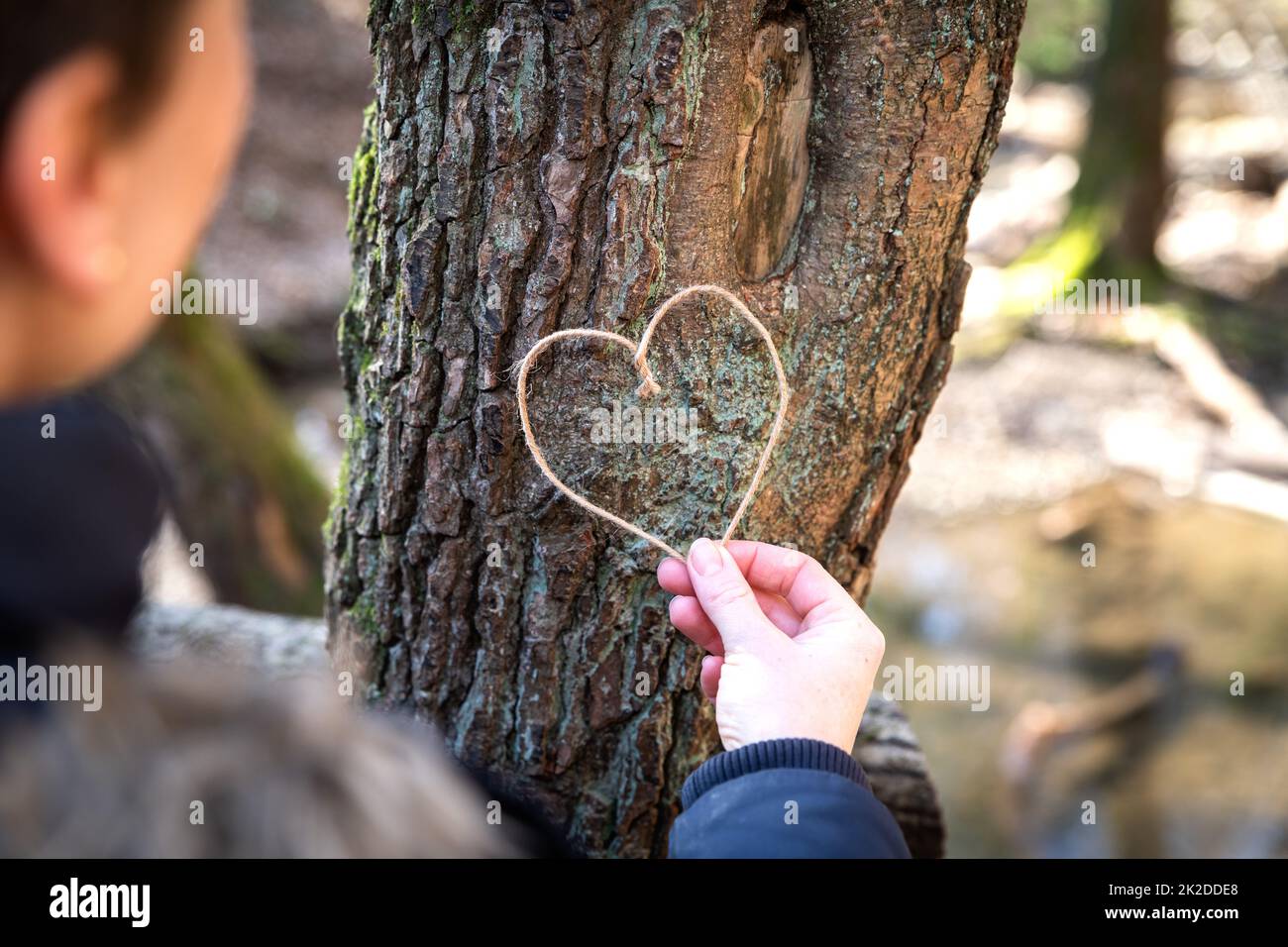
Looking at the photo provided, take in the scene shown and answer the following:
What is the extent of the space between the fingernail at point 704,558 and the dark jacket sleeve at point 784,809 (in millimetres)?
292

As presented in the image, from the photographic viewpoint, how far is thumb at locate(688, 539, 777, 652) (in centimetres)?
150

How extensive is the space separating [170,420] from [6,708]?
3776 mm

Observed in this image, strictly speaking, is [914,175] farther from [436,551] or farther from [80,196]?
[80,196]

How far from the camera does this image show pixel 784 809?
1.23 meters

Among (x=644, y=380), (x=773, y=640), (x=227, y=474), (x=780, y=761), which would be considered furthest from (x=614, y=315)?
(x=227, y=474)

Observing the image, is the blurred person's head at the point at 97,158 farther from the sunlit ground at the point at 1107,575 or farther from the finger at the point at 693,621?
the sunlit ground at the point at 1107,575

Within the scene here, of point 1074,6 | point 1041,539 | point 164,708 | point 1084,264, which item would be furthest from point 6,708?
point 1074,6

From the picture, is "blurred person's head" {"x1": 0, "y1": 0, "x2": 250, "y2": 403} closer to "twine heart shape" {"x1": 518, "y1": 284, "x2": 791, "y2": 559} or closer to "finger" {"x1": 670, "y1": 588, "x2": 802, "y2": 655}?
"twine heart shape" {"x1": 518, "y1": 284, "x2": 791, "y2": 559}

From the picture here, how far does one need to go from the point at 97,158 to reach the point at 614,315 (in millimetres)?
842

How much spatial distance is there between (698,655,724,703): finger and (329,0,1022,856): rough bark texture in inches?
5.1

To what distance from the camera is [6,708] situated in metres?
0.81

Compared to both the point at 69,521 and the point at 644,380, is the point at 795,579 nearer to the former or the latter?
the point at 644,380

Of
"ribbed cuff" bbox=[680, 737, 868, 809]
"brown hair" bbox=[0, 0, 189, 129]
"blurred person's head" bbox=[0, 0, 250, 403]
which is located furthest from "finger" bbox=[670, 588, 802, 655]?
"brown hair" bbox=[0, 0, 189, 129]

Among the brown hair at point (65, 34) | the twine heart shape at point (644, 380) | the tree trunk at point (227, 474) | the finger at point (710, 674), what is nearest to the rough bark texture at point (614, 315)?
the twine heart shape at point (644, 380)
